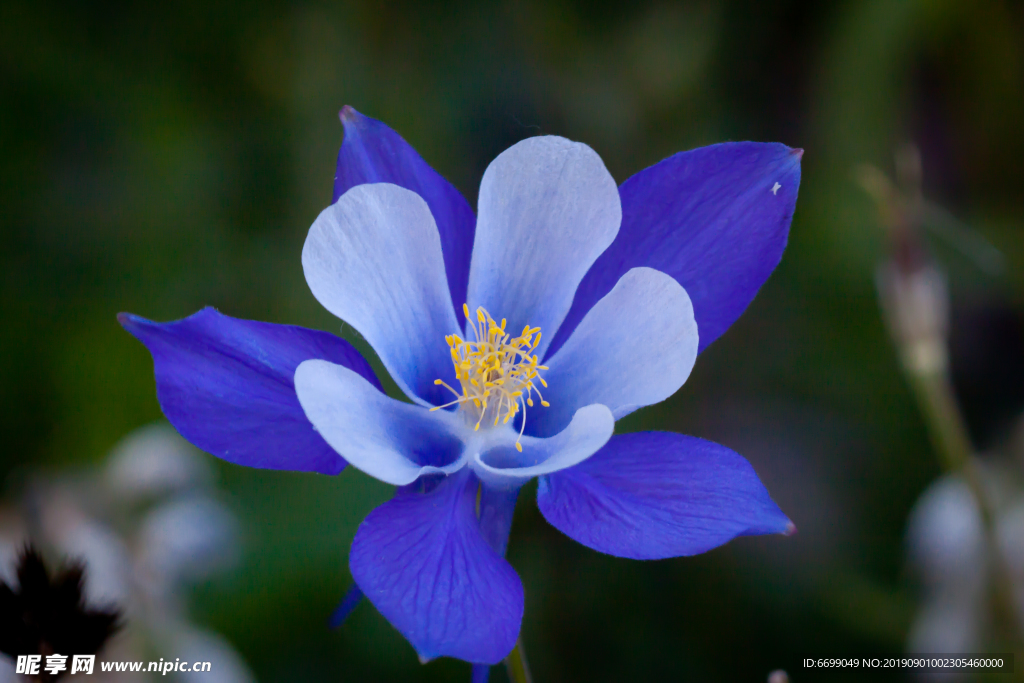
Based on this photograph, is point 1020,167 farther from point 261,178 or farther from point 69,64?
point 69,64

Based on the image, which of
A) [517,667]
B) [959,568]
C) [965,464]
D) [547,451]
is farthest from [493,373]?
[959,568]

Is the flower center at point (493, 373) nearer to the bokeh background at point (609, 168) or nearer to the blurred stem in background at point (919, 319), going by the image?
the blurred stem in background at point (919, 319)

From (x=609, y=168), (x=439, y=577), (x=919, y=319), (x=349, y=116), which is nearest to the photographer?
(x=439, y=577)

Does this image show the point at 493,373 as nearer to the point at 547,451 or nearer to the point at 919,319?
the point at 547,451

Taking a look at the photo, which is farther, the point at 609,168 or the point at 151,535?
the point at 609,168

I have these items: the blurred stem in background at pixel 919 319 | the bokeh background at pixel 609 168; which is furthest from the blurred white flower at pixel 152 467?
the blurred stem in background at pixel 919 319

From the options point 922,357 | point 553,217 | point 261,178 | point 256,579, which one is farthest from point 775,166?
point 261,178

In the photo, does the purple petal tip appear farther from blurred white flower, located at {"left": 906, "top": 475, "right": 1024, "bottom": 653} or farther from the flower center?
blurred white flower, located at {"left": 906, "top": 475, "right": 1024, "bottom": 653}
